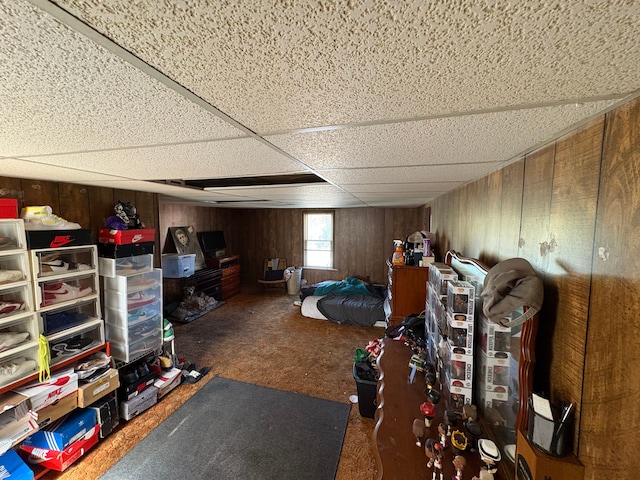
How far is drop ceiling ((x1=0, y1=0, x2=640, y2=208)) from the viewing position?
1.17ft

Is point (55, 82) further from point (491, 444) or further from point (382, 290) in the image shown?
point (382, 290)

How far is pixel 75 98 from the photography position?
61 centimetres

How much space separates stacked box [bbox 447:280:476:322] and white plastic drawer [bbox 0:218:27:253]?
107 inches

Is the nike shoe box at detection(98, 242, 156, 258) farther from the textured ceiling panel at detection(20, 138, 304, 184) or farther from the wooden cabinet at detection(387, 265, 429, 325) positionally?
the wooden cabinet at detection(387, 265, 429, 325)

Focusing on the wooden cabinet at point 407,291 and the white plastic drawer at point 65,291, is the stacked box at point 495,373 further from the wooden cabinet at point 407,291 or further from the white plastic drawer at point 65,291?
the white plastic drawer at point 65,291

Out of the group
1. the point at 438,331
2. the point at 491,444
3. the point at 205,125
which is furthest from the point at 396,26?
the point at 438,331

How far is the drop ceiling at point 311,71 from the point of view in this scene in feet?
1.17

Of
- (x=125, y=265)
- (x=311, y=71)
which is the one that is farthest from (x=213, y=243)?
(x=311, y=71)

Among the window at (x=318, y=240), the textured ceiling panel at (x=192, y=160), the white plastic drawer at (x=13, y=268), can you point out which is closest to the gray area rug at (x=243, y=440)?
the white plastic drawer at (x=13, y=268)

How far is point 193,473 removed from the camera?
1.89m

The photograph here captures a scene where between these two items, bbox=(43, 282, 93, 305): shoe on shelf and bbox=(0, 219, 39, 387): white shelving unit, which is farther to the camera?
bbox=(43, 282, 93, 305): shoe on shelf

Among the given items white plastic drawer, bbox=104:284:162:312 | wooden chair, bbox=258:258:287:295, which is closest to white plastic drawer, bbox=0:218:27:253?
white plastic drawer, bbox=104:284:162:312

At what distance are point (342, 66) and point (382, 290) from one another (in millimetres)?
5310

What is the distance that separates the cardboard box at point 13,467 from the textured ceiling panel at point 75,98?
79.9 inches
